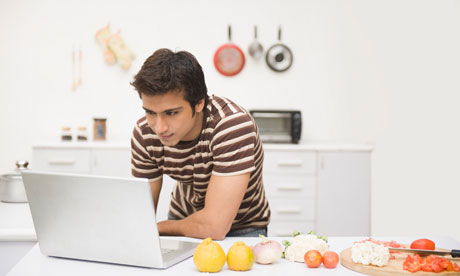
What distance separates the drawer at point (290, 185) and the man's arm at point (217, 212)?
2101 millimetres

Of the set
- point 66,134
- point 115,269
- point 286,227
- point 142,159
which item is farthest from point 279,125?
point 115,269

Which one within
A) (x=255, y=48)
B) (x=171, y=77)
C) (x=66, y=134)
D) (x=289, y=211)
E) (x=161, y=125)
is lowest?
(x=289, y=211)

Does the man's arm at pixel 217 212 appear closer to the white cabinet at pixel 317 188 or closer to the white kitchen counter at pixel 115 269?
the white kitchen counter at pixel 115 269

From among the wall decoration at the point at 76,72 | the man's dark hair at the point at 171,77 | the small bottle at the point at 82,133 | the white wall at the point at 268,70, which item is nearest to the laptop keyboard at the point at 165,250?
the man's dark hair at the point at 171,77

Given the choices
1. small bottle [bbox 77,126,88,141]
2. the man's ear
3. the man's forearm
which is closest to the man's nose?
the man's ear

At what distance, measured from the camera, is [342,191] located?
3926 mm

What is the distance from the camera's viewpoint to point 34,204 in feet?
4.84

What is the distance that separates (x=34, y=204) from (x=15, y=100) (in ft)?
10.3

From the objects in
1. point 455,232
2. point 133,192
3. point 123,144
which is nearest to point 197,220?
point 133,192

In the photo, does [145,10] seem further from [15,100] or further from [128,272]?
[128,272]

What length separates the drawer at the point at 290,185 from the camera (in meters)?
3.88

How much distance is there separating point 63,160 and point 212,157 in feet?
7.57

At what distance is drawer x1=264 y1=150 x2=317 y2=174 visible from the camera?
12.7ft

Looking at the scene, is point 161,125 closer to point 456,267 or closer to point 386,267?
point 386,267
